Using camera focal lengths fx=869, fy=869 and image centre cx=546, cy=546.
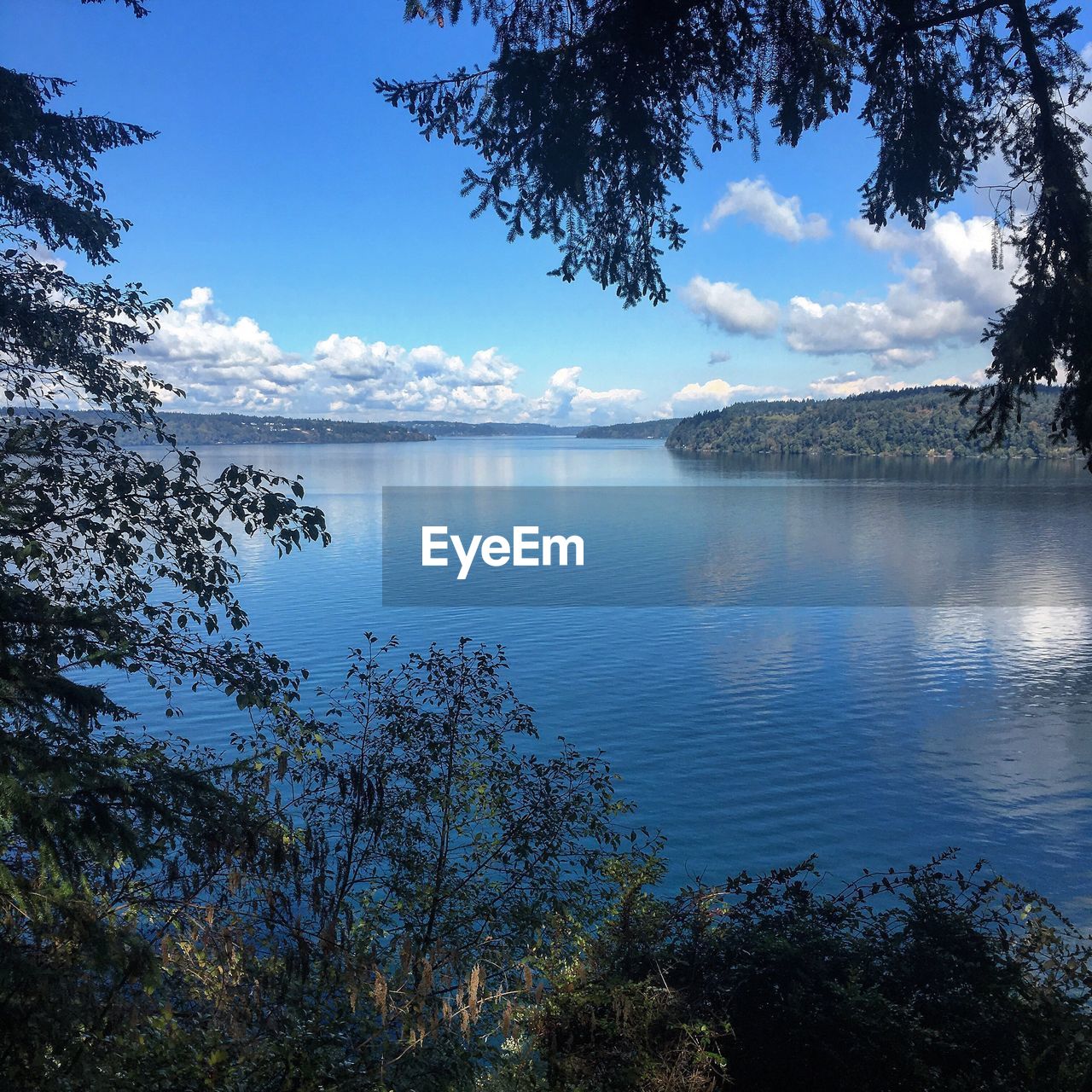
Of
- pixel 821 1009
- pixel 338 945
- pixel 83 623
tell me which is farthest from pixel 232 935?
pixel 821 1009

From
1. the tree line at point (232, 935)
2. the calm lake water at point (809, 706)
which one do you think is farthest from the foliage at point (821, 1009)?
the calm lake water at point (809, 706)

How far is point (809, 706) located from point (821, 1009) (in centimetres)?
2479

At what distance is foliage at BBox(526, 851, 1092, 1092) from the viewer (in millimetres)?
8844

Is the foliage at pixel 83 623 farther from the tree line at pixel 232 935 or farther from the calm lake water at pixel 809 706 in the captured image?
the calm lake water at pixel 809 706

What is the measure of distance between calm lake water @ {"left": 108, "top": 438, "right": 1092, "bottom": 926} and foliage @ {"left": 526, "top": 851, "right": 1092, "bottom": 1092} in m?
10.2

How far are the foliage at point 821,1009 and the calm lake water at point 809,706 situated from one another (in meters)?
10.2

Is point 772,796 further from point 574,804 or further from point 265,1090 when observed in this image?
point 265,1090

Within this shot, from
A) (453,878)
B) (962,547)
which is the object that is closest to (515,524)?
(962,547)

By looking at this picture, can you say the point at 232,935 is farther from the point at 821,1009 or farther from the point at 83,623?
the point at 821,1009

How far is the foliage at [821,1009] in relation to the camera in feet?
29.0

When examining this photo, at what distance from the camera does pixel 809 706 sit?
1304 inches

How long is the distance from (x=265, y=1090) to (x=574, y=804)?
8371 mm

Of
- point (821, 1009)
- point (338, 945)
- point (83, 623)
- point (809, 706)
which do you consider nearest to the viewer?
point (83, 623)

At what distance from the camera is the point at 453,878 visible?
1560 cm
